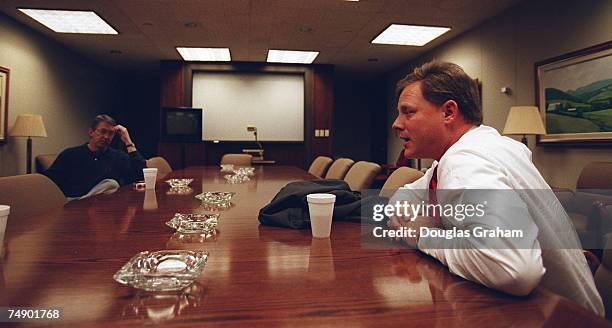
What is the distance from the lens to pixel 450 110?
1.07m

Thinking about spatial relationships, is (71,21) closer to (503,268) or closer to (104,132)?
(104,132)

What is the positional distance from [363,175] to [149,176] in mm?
1286

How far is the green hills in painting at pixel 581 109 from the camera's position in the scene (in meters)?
3.39

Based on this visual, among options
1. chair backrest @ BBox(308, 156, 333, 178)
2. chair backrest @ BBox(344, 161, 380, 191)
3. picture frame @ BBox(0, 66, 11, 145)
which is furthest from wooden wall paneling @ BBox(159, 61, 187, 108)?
chair backrest @ BBox(344, 161, 380, 191)

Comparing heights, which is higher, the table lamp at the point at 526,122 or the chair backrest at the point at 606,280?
the table lamp at the point at 526,122

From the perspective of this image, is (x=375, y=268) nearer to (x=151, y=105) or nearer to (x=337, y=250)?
(x=337, y=250)

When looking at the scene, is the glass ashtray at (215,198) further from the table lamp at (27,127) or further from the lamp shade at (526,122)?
the table lamp at (27,127)

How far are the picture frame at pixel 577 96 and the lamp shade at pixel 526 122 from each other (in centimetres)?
24

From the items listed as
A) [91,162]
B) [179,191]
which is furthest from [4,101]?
[179,191]

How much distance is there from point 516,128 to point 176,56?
18.0ft

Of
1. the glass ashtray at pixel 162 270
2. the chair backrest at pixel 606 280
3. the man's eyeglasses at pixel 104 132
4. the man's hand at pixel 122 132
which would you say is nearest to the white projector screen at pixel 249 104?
the man's hand at pixel 122 132

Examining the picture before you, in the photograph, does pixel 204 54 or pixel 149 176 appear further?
pixel 204 54

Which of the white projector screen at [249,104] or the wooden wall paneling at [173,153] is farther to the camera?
the white projector screen at [249,104]

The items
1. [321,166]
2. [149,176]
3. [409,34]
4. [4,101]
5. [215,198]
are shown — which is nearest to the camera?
[215,198]
